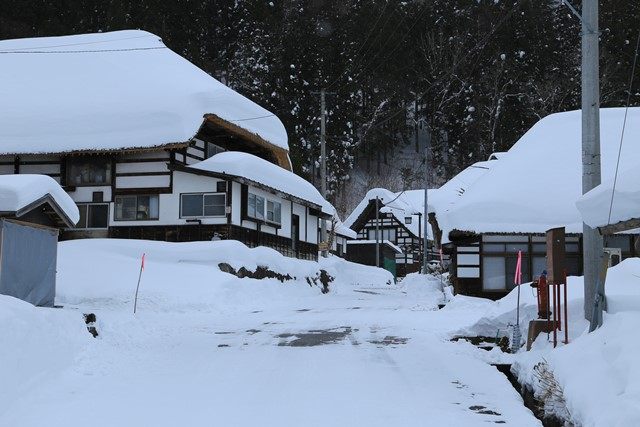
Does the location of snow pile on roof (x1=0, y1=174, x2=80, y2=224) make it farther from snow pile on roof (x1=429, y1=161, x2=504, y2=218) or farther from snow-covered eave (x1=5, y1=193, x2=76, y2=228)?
snow pile on roof (x1=429, y1=161, x2=504, y2=218)

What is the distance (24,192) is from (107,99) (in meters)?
15.1

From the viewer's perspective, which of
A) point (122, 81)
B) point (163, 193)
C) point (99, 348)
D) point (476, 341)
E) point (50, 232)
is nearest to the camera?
point (99, 348)

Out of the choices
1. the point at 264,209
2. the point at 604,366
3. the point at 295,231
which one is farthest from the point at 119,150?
the point at 604,366

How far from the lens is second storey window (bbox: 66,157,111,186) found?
24281 millimetres

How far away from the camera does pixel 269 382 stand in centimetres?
779

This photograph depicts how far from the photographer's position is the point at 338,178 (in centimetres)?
5156

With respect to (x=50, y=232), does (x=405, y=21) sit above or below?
above

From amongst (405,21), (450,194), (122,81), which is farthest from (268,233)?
(405,21)

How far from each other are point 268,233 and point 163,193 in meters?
4.86

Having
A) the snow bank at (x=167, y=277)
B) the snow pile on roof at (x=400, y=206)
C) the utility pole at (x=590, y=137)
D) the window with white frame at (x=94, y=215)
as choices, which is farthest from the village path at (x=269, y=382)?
the snow pile on roof at (x=400, y=206)

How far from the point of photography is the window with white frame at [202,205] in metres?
23.2

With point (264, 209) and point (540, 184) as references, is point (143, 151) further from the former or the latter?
point (540, 184)

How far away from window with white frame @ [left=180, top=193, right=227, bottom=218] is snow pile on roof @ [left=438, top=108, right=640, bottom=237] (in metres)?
7.78

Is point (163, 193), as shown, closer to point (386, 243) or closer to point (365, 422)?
point (365, 422)
